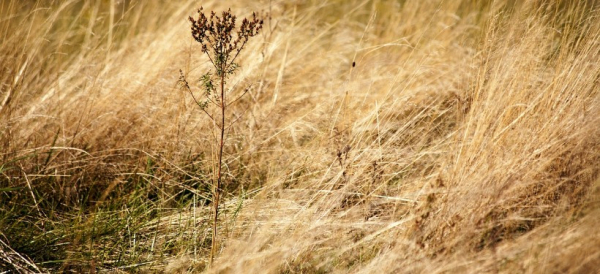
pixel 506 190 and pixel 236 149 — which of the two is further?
pixel 236 149

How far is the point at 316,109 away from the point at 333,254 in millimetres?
973

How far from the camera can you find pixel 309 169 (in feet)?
7.21

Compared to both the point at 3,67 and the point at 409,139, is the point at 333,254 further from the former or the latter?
the point at 3,67

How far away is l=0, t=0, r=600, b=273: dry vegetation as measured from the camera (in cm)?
163

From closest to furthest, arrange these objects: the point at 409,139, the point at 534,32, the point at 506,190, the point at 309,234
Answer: the point at 506,190, the point at 309,234, the point at 534,32, the point at 409,139

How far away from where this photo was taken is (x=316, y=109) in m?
2.51

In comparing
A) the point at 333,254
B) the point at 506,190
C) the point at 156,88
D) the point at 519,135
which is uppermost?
the point at 156,88

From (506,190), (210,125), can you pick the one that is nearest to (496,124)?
(506,190)

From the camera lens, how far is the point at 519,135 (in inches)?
72.3

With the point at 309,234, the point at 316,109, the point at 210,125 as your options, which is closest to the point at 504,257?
the point at 309,234

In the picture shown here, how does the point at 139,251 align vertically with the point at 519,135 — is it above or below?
below

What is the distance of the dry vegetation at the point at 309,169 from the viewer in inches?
64.1

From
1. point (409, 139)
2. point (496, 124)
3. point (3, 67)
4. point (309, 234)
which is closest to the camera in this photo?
point (309, 234)

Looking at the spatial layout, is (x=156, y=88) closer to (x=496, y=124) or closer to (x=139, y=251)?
(x=139, y=251)
